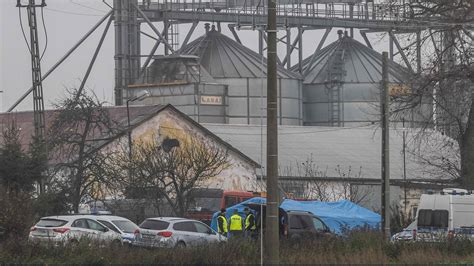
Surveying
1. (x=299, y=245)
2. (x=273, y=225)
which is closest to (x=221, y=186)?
(x=299, y=245)

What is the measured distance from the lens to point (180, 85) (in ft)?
260

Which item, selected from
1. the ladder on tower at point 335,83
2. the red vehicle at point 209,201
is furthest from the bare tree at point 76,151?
the ladder on tower at point 335,83

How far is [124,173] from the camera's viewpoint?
54.7 metres

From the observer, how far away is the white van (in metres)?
39.0

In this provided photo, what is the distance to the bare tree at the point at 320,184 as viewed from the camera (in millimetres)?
68331

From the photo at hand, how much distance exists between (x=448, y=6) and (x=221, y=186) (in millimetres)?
28949

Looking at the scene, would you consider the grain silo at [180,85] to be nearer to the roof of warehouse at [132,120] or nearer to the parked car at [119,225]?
the roof of warehouse at [132,120]

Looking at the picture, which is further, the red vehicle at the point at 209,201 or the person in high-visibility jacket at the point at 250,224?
the red vehicle at the point at 209,201

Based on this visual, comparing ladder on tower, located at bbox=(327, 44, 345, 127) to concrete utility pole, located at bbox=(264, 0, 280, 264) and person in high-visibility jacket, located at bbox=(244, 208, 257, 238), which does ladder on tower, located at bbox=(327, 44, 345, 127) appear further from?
concrete utility pole, located at bbox=(264, 0, 280, 264)

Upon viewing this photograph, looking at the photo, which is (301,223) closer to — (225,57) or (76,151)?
(76,151)

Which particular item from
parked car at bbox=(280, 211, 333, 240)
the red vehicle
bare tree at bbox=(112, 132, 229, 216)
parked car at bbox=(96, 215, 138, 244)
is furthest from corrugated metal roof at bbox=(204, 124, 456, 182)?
parked car at bbox=(96, 215, 138, 244)

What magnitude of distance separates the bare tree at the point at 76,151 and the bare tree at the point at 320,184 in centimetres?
1489

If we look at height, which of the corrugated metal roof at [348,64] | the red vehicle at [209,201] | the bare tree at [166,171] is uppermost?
the corrugated metal roof at [348,64]

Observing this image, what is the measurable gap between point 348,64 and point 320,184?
77.5ft
